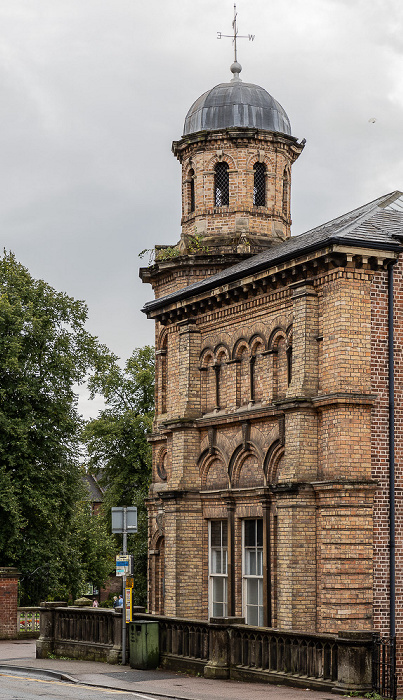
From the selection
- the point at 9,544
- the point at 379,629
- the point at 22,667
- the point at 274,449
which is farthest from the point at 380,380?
the point at 9,544

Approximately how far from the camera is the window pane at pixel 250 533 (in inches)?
1005

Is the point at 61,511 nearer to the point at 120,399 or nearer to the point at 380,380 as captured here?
the point at 120,399

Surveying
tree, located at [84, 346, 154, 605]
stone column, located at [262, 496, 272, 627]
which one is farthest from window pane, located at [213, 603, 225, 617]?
tree, located at [84, 346, 154, 605]

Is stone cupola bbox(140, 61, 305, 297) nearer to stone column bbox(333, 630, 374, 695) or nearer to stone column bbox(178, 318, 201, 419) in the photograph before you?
stone column bbox(178, 318, 201, 419)

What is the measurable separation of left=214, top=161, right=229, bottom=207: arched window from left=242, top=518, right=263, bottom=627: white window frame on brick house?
11536mm

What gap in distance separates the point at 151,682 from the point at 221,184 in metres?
17.4

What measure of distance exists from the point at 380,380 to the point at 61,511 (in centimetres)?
2041

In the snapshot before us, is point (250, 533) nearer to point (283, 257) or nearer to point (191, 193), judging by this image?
point (283, 257)

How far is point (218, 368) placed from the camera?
2736 centimetres

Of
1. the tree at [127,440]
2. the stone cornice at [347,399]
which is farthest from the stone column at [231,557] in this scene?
the tree at [127,440]

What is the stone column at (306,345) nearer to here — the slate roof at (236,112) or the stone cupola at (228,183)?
the stone cupola at (228,183)

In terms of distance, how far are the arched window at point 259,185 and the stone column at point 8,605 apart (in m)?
13.2

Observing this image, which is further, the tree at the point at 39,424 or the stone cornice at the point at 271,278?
the tree at the point at 39,424

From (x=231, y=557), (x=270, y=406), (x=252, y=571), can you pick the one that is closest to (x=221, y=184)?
(x=270, y=406)
